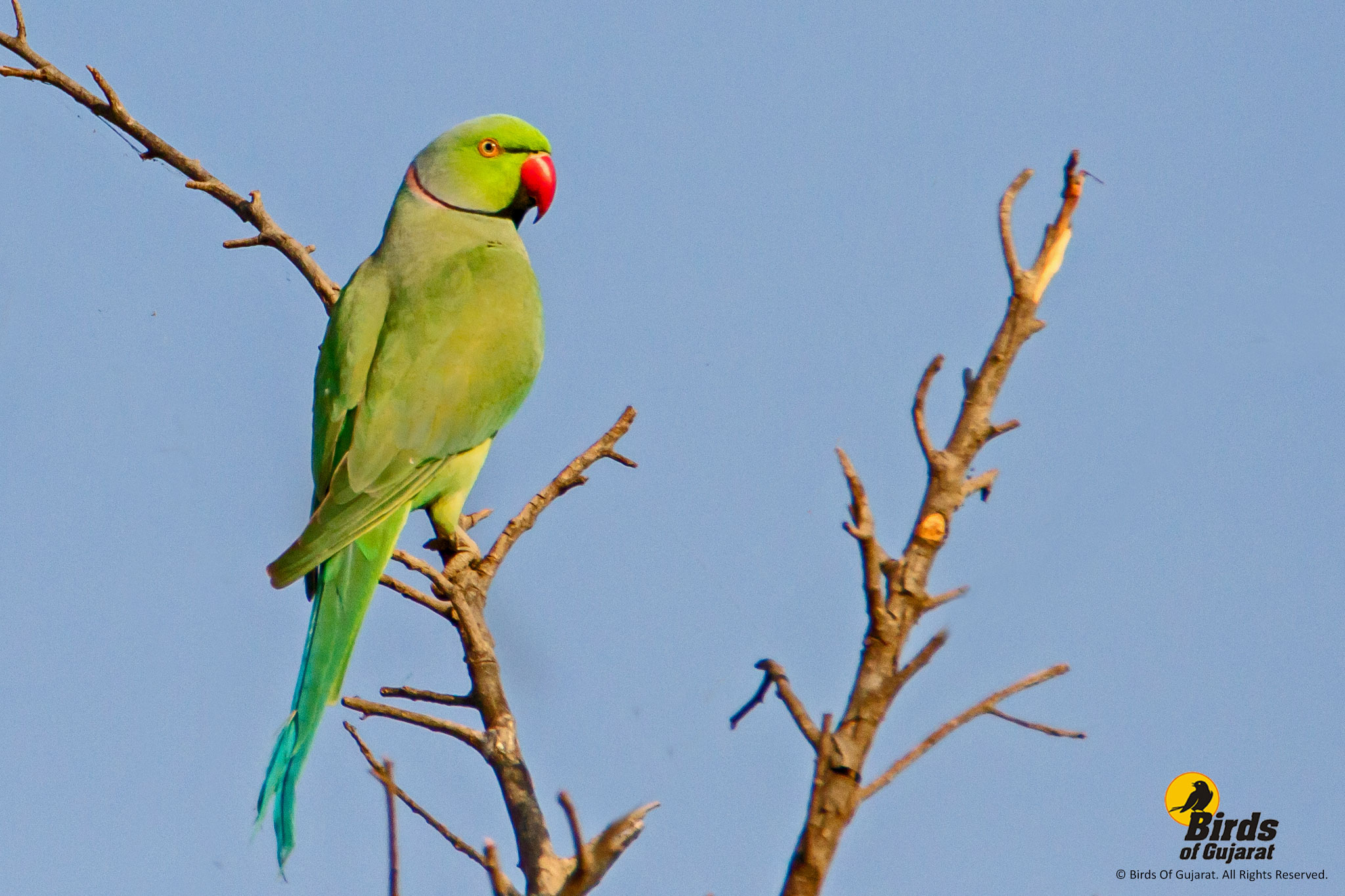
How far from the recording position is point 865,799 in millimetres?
1940

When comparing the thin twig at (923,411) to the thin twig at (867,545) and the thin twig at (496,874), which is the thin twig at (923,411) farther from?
the thin twig at (496,874)

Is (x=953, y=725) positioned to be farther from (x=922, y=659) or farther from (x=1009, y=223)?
(x=1009, y=223)

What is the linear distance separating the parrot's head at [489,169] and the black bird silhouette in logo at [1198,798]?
307 cm

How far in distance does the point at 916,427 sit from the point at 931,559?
0.26 meters

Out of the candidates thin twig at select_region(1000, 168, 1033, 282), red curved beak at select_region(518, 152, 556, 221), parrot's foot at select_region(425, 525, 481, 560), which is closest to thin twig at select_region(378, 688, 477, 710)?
parrot's foot at select_region(425, 525, 481, 560)

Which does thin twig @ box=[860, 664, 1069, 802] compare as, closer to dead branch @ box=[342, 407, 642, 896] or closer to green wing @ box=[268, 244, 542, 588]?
dead branch @ box=[342, 407, 642, 896]

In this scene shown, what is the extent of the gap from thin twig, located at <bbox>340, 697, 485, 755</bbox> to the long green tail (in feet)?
1.59

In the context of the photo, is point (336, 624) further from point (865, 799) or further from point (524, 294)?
point (865, 799)

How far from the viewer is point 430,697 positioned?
2.78 metres

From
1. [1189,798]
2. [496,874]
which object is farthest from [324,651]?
[1189,798]

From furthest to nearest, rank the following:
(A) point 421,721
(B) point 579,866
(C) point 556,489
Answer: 1. (C) point 556,489
2. (A) point 421,721
3. (B) point 579,866

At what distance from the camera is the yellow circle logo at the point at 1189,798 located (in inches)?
126

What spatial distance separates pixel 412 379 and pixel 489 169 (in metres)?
1.16

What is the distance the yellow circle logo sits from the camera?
3.20m
